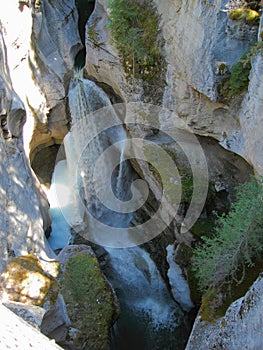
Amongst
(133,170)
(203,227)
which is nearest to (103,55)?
(133,170)

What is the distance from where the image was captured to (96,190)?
11.8m

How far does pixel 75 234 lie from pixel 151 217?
2530mm

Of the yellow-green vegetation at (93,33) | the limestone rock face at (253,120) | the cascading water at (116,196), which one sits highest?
the yellow-green vegetation at (93,33)

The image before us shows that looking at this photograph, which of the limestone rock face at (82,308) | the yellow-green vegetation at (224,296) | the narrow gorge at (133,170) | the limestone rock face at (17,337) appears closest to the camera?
the limestone rock face at (17,337)

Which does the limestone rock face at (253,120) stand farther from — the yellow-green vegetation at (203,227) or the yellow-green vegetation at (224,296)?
the yellow-green vegetation at (203,227)

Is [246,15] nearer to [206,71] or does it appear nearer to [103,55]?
[206,71]

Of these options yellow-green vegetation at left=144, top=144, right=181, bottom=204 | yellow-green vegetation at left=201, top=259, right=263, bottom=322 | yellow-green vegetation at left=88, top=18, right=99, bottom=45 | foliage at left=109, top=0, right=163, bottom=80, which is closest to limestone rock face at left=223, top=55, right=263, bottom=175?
yellow-green vegetation at left=201, top=259, right=263, bottom=322

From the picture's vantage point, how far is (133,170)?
11.7 meters

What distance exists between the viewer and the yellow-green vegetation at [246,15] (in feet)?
Answer: 21.9

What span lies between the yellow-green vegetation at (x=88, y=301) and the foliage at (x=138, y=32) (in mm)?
5376

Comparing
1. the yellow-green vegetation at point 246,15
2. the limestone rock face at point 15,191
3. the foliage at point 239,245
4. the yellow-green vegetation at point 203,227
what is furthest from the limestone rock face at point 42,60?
the foliage at point 239,245

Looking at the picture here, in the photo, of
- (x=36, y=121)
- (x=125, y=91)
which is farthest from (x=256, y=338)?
(x=36, y=121)

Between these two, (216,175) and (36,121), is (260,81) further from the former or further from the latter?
(36,121)

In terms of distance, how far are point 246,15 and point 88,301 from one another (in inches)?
262
